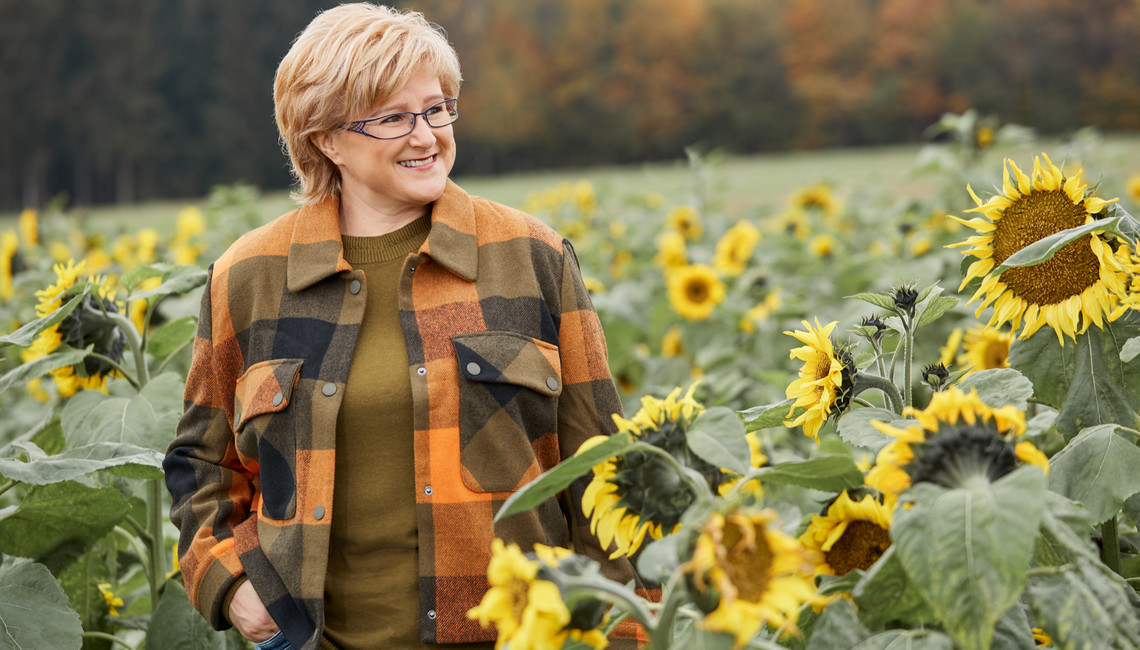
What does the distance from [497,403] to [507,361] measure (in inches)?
3.0

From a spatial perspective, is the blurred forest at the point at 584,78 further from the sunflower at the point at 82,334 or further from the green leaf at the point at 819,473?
the green leaf at the point at 819,473

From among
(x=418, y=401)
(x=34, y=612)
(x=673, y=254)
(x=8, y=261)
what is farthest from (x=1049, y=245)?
(x=8, y=261)

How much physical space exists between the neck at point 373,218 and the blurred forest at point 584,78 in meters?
24.6

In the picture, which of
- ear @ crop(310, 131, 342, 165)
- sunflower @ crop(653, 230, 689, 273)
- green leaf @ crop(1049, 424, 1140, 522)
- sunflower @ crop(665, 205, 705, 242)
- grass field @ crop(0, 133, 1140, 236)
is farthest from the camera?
grass field @ crop(0, 133, 1140, 236)

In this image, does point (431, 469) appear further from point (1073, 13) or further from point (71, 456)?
point (1073, 13)

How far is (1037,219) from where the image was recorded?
1442 mm

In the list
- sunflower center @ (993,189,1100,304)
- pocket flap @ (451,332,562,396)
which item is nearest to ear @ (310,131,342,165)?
pocket flap @ (451,332,562,396)

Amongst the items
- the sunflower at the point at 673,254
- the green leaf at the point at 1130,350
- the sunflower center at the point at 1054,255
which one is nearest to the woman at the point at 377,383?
the sunflower center at the point at 1054,255

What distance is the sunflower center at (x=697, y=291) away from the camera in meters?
4.47

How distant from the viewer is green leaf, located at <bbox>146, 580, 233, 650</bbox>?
6.91 ft

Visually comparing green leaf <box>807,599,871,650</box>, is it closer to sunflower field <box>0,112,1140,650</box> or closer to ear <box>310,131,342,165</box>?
sunflower field <box>0,112,1140,650</box>

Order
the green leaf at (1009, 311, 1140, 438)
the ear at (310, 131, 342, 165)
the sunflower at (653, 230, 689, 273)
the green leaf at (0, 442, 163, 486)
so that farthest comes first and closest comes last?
the sunflower at (653, 230, 689, 273) < the ear at (310, 131, 342, 165) < the green leaf at (0, 442, 163, 486) < the green leaf at (1009, 311, 1140, 438)

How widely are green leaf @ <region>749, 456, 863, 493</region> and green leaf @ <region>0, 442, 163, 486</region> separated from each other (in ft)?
3.72

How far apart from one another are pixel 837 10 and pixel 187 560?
3806 cm
